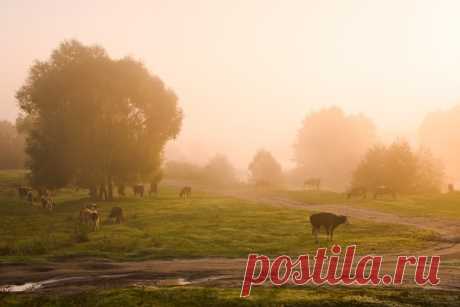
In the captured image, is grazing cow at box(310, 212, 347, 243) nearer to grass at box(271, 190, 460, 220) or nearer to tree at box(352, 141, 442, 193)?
grass at box(271, 190, 460, 220)

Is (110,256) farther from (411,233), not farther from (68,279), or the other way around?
(411,233)

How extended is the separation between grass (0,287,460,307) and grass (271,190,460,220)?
2992cm

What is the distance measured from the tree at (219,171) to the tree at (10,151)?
164 ft

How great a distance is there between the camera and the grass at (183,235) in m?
29.0

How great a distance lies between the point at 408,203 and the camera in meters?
58.7

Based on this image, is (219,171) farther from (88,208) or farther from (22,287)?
(22,287)

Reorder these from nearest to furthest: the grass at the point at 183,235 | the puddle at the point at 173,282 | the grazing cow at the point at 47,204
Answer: the puddle at the point at 173,282 < the grass at the point at 183,235 < the grazing cow at the point at 47,204

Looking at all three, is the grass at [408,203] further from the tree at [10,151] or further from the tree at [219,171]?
the tree at [10,151]

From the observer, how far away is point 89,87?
61250mm

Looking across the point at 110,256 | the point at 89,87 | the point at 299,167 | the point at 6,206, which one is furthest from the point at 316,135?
the point at 110,256

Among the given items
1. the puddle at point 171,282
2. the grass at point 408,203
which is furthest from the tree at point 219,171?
the puddle at point 171,282

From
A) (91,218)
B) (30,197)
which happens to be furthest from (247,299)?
(30,197)

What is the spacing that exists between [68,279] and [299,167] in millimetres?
119077

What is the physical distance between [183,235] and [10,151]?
107 m
